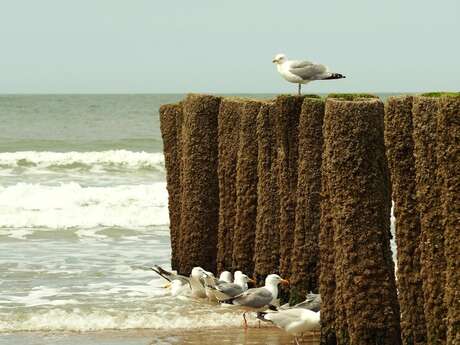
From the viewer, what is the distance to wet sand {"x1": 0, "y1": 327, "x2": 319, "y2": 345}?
9594 mm

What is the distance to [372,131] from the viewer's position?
304 inches

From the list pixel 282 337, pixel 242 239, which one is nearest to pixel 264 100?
pixel 242 239

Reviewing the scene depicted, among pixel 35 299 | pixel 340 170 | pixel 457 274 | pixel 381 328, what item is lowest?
pixel 35 299

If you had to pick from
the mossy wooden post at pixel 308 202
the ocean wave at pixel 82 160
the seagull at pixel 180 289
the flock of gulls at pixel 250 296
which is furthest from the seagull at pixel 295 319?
the ocean wave at pixel 82 160

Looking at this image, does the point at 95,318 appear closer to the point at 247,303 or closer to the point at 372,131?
the point at 247,303

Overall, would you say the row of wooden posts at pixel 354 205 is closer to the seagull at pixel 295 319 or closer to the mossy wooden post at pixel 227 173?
the mossy wooden post at pixel 227 173

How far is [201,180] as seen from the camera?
12.2 metres

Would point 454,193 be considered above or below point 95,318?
above

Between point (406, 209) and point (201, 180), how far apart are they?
5.36 metres

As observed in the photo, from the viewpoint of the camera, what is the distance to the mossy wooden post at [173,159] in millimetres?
13125

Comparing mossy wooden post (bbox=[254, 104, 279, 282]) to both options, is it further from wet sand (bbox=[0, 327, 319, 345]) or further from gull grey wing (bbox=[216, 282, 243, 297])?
wet sand (bbox=[0, 327, 319, 345])

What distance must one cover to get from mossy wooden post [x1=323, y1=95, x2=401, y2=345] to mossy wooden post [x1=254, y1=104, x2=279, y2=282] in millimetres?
2559

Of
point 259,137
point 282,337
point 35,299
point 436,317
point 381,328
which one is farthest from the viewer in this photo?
point 35,299

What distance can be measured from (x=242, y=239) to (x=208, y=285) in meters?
0.60
